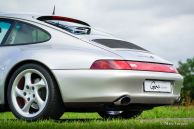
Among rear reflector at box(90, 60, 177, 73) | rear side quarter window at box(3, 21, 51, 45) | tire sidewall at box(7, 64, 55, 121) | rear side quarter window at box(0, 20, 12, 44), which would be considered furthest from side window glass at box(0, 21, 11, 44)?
rear reflector at box(90, 60, 177, 73)

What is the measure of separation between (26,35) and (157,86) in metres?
1.95

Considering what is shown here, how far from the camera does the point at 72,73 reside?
7.33m

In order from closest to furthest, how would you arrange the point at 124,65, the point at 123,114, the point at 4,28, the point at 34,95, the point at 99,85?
the point at 99,85 → the point at 124,65 → the point at 34,95 → the point at 4,28 → the point at 123,114

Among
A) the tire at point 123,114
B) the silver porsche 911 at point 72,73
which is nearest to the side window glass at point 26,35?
the silver porsche 911 at point 72,73

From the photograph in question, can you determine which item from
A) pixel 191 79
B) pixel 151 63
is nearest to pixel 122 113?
pixel 151 63

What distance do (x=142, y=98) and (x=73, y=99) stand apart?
896 millimetres

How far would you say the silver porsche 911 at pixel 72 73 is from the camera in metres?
7.32

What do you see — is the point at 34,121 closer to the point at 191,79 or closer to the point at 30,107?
the point at 30,107

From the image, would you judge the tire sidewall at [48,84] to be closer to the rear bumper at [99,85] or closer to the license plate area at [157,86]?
the rear bumper at [99,85]

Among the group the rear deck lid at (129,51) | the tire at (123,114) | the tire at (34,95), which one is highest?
the rear deck lid at (129,51)

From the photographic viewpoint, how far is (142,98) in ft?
24.7

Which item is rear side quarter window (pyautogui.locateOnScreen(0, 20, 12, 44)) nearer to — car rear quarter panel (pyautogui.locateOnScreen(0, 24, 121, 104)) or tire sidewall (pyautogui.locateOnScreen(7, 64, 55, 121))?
car rear quarter panel (pyautogui.locateOnScreen(0, 24, 121, 104))

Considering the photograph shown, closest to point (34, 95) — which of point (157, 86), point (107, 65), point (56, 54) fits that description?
point (56, 54)

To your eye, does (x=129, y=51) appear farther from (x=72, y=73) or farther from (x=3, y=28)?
(x=3, y=28)
